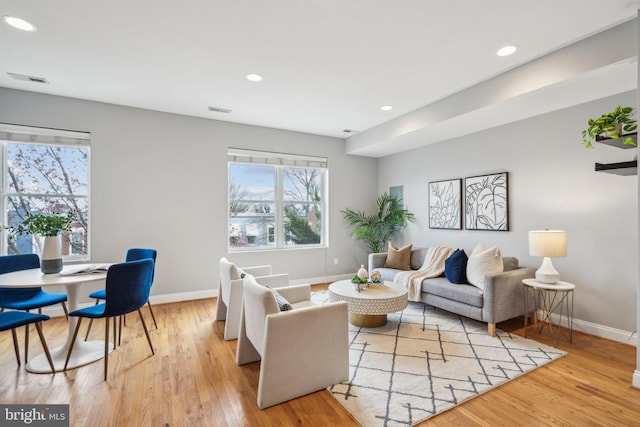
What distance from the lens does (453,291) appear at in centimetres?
347

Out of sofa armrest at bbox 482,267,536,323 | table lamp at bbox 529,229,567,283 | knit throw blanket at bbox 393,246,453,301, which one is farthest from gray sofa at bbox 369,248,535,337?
table lamp at bbox 529,229,567,283

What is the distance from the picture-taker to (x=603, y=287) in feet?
10.2

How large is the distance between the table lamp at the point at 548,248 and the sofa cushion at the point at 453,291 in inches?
25.0

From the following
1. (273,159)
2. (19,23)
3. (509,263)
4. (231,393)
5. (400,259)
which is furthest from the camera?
(273,159)

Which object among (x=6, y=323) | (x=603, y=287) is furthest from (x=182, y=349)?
(x=603, y=287)

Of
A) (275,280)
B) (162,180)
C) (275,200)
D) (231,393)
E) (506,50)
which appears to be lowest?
(231,393)

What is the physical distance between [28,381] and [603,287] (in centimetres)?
530

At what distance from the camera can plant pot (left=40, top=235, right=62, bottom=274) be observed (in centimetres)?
259

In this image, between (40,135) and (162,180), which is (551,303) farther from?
(40,135)

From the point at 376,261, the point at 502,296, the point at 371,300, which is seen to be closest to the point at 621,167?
the point at 502,296

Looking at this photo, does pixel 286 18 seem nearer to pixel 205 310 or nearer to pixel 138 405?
pixel 138 405

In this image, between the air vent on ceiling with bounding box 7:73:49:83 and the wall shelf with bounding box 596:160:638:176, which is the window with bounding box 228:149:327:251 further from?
the wall shelf with bounding box 596:160:638:176

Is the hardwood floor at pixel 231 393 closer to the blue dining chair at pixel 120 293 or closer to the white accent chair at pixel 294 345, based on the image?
the white accent chair at pixel 294 345

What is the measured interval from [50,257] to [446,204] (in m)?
4.92
